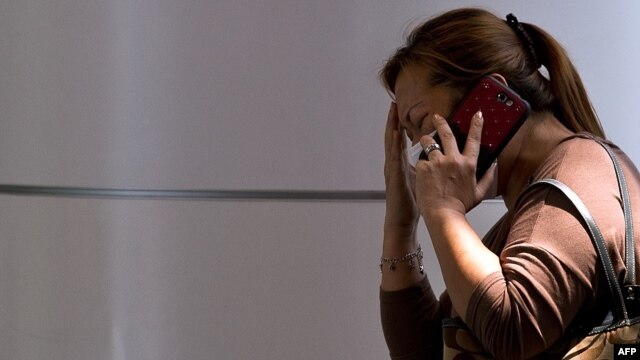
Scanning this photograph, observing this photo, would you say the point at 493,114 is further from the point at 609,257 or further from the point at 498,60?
the point at 609,257

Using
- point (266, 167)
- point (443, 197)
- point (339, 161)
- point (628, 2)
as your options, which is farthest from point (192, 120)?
point (628, 2)

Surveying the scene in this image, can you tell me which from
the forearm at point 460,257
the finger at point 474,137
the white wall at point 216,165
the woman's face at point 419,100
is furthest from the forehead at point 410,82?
the white wall at point 216,165

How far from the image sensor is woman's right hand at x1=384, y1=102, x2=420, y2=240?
4.54ft

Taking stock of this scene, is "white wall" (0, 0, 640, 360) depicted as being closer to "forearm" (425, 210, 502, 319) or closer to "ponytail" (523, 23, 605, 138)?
"ponytail" (523, 23, 605, 138)

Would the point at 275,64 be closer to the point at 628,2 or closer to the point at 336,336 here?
the point at 336,336

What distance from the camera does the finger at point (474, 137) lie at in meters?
1.11

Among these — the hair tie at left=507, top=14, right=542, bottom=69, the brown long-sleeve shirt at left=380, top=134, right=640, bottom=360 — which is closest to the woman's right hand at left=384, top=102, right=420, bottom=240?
the hair tie at left=507, top=14, right=542, bottom=69

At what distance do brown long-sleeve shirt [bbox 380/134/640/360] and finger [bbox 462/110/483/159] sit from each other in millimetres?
96

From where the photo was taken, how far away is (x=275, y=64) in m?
1.70

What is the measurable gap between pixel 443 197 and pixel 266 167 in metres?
0.69

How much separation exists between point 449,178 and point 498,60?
0.19 m

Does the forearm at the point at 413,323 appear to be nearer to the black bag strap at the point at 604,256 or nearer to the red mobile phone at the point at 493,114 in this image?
the red mobile phone at the point at 493,114

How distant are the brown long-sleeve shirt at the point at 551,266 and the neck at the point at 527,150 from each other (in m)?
0.09

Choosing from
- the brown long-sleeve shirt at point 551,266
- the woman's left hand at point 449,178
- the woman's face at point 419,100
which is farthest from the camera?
the woman's face at point 419,100
